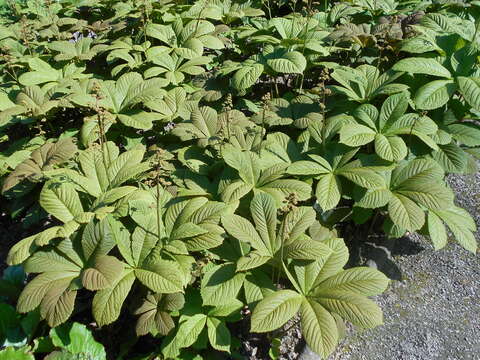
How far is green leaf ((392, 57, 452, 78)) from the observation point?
2.51 meters

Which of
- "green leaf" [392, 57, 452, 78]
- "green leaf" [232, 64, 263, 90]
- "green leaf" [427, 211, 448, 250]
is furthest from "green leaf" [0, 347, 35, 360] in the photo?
"green leaf" [392, 57, 452, 78]

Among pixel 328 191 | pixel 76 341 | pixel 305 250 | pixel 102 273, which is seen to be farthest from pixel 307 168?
pixel 76 341

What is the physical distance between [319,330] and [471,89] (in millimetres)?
1596

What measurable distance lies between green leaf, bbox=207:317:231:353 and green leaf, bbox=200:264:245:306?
0.12m

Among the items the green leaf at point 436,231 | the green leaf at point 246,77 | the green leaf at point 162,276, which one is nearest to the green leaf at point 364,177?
the green leaf at point 436,231

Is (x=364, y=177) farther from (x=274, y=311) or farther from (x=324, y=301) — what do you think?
(x=274, y=311)

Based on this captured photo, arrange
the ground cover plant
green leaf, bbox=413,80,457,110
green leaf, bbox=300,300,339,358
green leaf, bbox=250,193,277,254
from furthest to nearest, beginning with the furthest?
green leaf, bbox=413,80,457,110 → green leaf, bbox=250,193,277,254 → the ground cover plant → green leaf, bbox=300,300,339,358

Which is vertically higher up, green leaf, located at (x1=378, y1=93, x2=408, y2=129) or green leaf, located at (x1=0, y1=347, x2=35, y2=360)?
green leaf, located at (x1=378, y1=93, x2=408, y2=129)

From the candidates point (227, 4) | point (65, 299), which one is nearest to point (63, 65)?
point (227, 4)

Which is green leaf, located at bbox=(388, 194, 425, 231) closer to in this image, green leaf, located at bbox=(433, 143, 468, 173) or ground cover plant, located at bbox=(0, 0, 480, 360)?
ground cover plant, located at bbox=(0, 0, 480, 360)

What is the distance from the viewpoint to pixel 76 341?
1.94 metres

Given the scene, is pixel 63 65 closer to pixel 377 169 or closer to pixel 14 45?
pixel 14 45

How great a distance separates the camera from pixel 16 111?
2.57m

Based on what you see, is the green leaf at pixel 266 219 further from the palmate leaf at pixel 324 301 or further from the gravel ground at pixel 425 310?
the gravel ground at pixel 425 310
